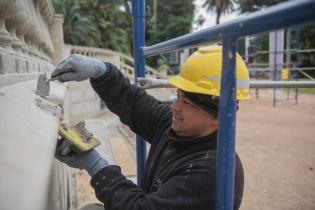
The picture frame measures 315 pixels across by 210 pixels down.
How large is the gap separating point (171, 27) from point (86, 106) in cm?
2448

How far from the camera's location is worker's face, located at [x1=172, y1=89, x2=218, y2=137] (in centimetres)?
154

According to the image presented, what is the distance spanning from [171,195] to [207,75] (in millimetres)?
488

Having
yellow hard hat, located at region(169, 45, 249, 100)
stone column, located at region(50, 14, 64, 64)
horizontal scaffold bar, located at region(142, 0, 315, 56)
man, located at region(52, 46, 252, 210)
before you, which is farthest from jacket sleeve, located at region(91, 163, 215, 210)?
stone column, located at region(50, 14, 64, 64)

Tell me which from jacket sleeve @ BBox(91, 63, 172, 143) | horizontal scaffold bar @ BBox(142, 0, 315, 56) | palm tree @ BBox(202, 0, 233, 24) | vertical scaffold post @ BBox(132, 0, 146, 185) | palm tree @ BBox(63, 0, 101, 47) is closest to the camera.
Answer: horizontal scaffold bar @ BBox(142, 0, 315, 56)

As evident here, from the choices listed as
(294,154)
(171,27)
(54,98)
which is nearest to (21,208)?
(54,98)

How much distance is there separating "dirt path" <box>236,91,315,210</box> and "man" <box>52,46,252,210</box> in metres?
1.40

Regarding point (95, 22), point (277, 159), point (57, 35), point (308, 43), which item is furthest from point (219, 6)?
point (57, 35)

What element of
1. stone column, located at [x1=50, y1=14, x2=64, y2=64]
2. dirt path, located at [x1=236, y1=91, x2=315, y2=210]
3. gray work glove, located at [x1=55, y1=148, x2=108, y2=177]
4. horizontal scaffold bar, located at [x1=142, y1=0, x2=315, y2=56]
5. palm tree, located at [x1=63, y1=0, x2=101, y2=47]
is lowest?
dirt path, located at [x1=236, y1=91, x2=315, y2=210]

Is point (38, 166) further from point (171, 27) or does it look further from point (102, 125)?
point (171, 27)

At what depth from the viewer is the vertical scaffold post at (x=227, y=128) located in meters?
0.96

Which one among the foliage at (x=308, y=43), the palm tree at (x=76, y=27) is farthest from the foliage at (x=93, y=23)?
the foliage at (x=308, y=43)

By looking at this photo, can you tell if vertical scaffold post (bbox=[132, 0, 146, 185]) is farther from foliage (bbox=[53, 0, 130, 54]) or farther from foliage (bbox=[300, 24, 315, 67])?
foliage (bbox=[53, 0, 130, 54])

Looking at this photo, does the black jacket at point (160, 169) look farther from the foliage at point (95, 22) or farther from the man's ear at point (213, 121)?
the foliage at point (95, 22)

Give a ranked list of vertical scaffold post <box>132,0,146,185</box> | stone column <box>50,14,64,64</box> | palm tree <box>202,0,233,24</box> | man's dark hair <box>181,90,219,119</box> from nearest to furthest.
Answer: man's dark hair <box>181,90,219,119</box>, vertical scaffold post <box>132,0,146,185</box>, stone column <box>50,14,64,64</box>, palm tree <box>202,0,233,24</box>
